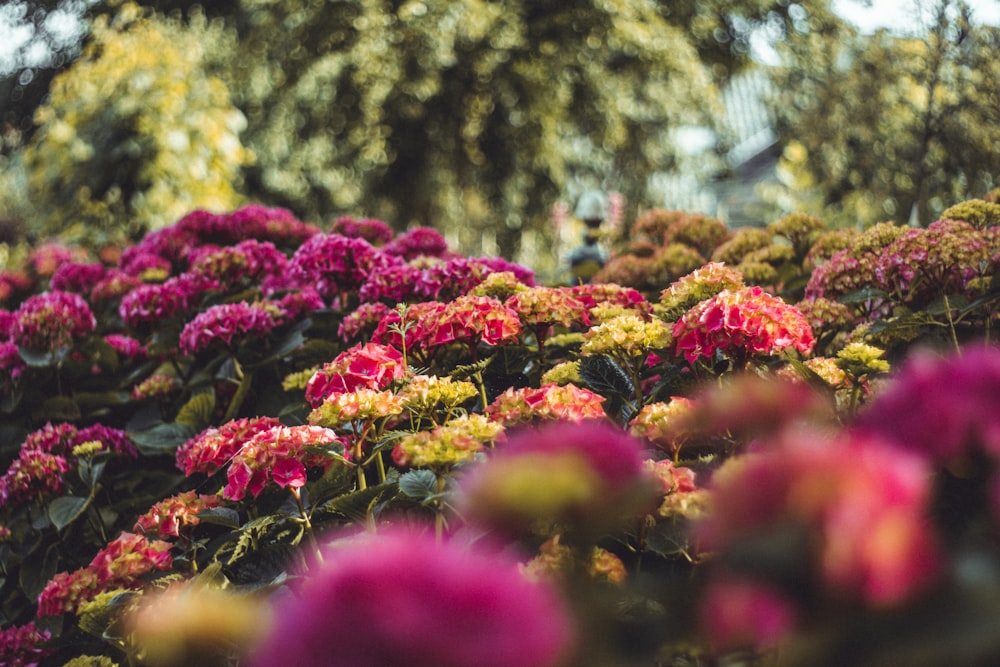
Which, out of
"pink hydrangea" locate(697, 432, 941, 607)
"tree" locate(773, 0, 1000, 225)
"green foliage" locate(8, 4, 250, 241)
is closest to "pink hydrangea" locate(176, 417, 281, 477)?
"pink hydrangea" locate(697, 432, 941, 607)

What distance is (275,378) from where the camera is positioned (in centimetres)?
191

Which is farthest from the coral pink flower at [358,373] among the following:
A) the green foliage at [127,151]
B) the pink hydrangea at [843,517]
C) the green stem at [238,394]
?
the green foliage at [127,151]

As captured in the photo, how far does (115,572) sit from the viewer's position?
3.90ft

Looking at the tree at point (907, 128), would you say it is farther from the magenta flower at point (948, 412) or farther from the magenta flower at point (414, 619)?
the magenta flower at point (414, 619)

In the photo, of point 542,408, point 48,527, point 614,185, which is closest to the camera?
point 542,408

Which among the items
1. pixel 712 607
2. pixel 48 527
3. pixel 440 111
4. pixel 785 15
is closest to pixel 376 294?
pixel 48 527

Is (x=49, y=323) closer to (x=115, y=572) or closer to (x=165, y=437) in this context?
(x=165, y=437)

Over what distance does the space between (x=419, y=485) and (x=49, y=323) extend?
1566 millimetres

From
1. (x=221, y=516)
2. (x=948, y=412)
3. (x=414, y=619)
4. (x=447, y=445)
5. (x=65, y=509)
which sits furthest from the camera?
(x=65, y=509)

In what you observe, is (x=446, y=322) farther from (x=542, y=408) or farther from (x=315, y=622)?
(x=315, y=622)

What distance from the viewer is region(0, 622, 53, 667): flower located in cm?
148

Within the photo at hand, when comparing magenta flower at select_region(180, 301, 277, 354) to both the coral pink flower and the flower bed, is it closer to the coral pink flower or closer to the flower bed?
the flower bed

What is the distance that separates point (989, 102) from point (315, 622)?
2770mm

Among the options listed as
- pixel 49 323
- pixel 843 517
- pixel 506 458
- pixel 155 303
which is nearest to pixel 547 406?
pixel 506 458
